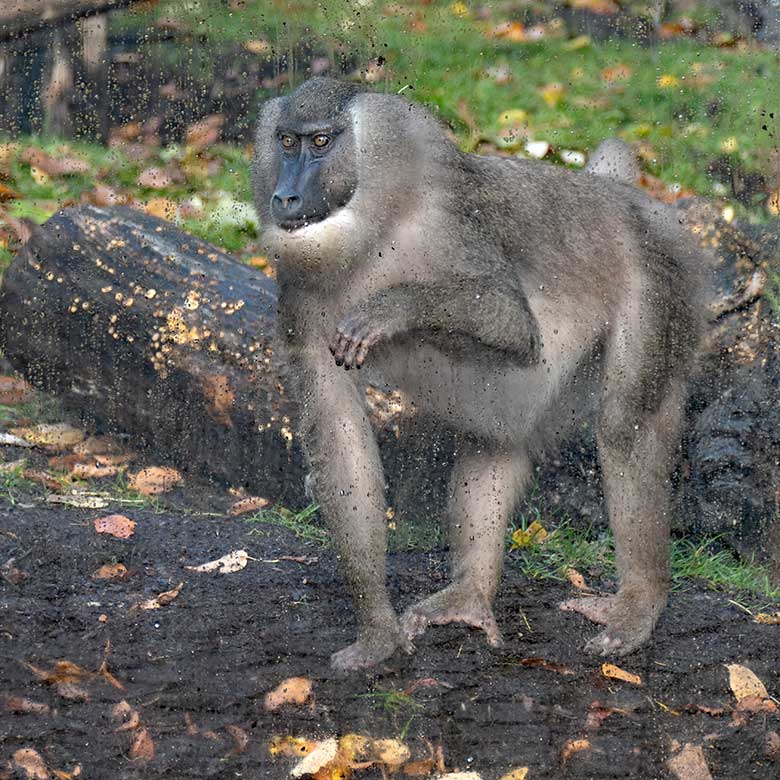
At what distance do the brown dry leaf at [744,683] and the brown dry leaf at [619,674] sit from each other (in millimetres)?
279

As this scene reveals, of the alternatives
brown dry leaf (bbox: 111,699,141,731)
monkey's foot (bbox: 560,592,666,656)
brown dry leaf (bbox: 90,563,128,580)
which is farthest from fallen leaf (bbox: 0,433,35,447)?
monkey's foot (bbox: 560,592,666,656)

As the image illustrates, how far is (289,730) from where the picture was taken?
4.06 meters

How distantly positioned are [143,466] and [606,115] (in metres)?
3.89

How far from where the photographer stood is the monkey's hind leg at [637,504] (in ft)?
15.8

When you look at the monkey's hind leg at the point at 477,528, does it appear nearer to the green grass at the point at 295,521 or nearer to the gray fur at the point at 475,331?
the gray fur at the point at 475,331

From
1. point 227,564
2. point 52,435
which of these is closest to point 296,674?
point 227,564

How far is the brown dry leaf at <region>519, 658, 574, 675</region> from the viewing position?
4480mm

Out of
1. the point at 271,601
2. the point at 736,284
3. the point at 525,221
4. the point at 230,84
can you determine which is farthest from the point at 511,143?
the point at 271,601

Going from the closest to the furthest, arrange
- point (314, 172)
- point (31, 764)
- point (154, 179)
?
point (31, 764) → point (314, 172) → point (154, 179)

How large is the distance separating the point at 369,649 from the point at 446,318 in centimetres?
104

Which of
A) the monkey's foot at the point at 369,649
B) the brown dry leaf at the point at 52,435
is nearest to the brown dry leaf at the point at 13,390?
the brown dry leaf at the point at 52,435

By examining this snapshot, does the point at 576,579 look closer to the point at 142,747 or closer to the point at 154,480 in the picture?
the point at 154,480

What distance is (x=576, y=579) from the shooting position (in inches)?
205

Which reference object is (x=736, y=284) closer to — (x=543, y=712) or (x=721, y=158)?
(x=543, y=712)
